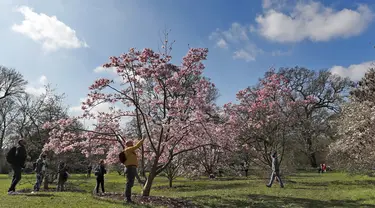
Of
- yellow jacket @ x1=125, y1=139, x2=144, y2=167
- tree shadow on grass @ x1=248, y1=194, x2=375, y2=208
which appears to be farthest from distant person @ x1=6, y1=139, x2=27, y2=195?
tree shadow on grass @ x1=248, y1=194, x2=375, y2=208

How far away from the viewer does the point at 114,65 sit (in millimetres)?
12633

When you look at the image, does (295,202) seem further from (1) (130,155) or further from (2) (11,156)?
(2) (11,156)

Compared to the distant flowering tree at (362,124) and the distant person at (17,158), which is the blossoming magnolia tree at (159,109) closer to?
the distant person at (17,158)

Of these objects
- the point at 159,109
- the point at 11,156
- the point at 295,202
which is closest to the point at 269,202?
the point at 295,202

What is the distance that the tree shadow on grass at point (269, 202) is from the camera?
1186 centimetres

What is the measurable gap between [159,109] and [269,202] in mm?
6424

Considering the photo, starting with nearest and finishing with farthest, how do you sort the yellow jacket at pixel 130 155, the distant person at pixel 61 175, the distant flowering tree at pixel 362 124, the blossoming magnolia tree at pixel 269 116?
the yellow jacket at pixel 130 155 < the distant flowering tree at pixel 362 124 < the distant person at pixel 61 175 < the blossoming magnolia tree at pixel 269 116

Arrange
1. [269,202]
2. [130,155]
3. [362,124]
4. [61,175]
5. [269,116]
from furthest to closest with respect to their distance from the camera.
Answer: [269,116] < [61,175] < [362,124] < [269,202] < [130,155]

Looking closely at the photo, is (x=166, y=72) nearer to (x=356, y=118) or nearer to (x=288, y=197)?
(x=288, y=197)

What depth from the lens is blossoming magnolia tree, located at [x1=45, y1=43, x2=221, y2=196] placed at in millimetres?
12523

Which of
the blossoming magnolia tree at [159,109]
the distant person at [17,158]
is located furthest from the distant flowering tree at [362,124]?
the distant person at [17,158]

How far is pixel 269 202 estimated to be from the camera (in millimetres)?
12500

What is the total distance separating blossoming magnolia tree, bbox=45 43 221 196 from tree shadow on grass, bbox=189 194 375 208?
244 cm

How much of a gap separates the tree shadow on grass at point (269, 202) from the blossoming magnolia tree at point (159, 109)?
2442 millimetres
